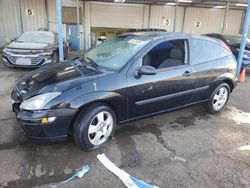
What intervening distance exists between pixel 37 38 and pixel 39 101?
617 centimetres

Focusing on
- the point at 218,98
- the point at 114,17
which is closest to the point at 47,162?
the point at 218,98

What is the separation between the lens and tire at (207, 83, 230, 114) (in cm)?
398

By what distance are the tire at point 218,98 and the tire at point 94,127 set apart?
6.85 ft

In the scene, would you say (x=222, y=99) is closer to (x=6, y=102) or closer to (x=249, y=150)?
(x=249, y=150)

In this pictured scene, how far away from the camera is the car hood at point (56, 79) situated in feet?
8.30

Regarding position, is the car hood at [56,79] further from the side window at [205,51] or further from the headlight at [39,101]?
the side window at [205,51]

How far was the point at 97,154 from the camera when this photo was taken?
107 inches

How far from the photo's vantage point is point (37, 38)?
25.6ft

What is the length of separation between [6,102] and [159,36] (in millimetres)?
3268

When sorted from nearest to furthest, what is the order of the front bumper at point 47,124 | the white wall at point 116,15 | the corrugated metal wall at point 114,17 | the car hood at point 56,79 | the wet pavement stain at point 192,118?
the front bumper at point 47,124
the car hood at point 56,79
the wet pavement stain at point 192,118
the corrugated metal wall at point 114,17
the white wall at point 116,15

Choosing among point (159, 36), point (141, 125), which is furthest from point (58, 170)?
point (159, 36)

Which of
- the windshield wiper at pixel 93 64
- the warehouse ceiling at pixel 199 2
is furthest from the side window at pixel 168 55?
the warehouse ceiling at pixel 199 2

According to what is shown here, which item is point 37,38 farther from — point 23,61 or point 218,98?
point 218,98

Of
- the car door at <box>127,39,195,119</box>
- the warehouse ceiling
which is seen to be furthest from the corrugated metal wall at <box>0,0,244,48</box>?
the car door at <box>127,39,195,119</box>
